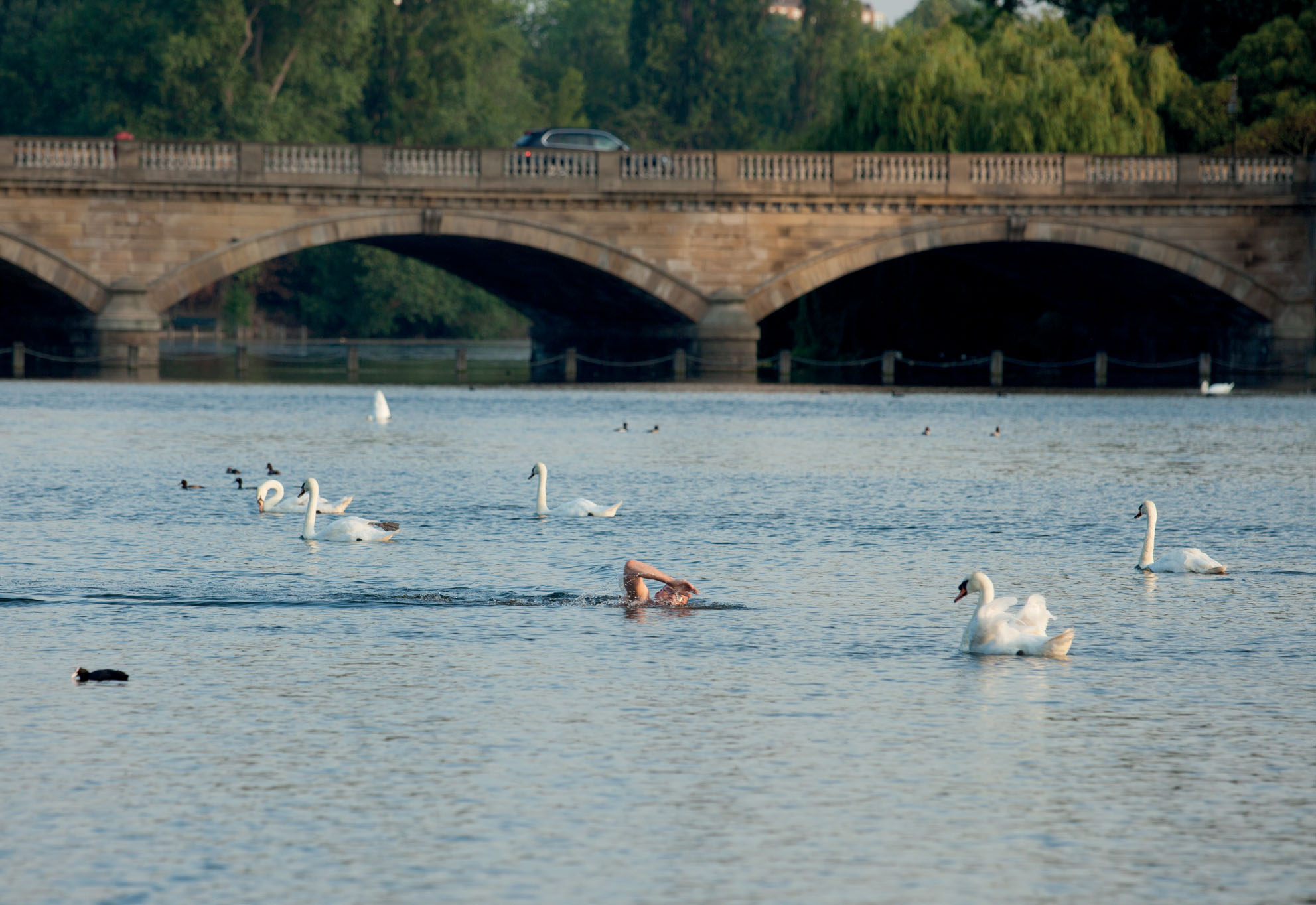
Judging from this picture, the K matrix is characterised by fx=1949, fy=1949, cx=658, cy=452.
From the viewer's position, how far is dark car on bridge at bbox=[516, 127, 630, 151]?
5588 centimetres

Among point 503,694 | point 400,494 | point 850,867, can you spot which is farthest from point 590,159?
point 850,867

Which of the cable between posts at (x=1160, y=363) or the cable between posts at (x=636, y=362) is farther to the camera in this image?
the cable between posts at (x=1160, y=363)

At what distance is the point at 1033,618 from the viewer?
41.2 ft

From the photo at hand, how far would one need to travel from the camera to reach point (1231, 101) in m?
53.1

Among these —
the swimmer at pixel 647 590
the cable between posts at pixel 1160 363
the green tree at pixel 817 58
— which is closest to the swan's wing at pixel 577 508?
the swimmer at pixel 647 590

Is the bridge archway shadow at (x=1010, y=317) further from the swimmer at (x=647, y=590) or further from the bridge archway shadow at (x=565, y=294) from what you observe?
the swimmer at (x=647, y=590)

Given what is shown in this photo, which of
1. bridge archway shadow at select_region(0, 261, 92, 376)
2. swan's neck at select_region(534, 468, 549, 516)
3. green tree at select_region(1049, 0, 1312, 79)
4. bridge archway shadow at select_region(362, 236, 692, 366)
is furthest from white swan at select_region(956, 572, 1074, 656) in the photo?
green tree at select_region(1049, 0, 1312, 79)

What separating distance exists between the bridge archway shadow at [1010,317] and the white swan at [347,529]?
1536 inches

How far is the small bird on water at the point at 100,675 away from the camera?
1114cm

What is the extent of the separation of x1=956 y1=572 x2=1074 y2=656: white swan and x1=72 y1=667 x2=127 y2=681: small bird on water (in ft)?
17.3

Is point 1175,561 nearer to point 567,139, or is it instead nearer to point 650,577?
point 650,577

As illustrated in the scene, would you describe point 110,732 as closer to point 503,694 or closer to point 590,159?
point 503,694

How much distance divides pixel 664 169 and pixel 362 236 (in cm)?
842

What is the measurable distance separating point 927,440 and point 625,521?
516 inches
